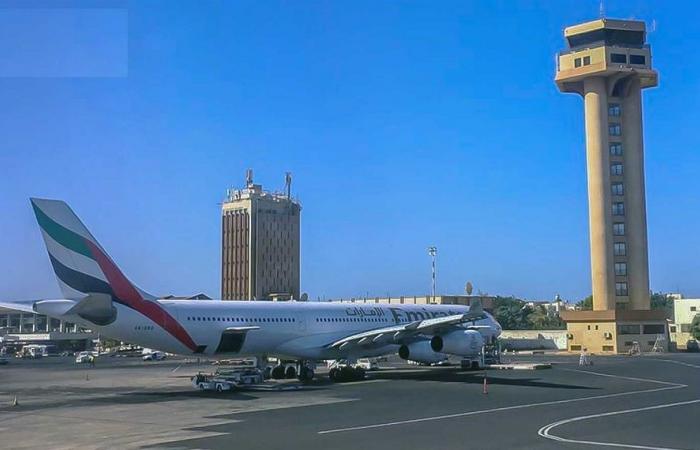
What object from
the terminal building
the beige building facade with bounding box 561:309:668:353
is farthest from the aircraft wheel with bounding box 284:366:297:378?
the terminal building

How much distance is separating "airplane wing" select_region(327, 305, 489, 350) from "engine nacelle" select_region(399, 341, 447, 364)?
22.0 inches

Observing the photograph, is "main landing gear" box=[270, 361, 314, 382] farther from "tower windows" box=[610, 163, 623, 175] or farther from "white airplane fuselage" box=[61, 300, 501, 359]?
"tower windows" box=[610, 163, 623, 175]

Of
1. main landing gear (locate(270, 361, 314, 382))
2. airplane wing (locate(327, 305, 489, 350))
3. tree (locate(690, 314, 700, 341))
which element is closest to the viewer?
airplane wing (locate(327, 305, 489, 350))

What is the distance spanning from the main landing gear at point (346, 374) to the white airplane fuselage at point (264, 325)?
1.62 metres

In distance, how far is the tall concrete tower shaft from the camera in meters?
80.2

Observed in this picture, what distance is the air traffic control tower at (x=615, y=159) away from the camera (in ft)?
263

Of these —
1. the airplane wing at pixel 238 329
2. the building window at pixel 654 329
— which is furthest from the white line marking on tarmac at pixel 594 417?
the building window at pixel 654 329

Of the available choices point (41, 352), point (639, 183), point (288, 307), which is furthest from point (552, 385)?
point (41, 352)

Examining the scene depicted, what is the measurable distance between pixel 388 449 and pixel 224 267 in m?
148

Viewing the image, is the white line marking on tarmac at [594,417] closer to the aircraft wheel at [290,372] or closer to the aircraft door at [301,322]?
→ the aircraft door at [301,322]

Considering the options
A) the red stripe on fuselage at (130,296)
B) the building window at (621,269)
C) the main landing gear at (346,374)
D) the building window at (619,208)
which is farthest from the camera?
the building window at (619,208)

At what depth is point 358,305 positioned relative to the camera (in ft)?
151

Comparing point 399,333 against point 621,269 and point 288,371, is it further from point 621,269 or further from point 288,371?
point 621,269

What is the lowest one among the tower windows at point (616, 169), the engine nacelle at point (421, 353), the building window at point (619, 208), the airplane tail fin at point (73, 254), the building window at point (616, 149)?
the engine nacelle at point (421, 353)
